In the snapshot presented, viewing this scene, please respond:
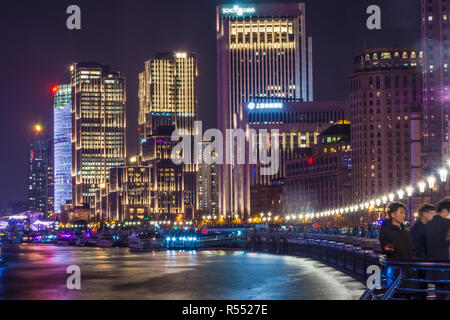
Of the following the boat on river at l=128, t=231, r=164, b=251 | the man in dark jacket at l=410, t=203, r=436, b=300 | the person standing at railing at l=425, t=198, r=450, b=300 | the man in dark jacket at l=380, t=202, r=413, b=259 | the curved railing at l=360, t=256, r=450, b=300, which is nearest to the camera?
the curved railing at l=360, t=256, r=450, b=300

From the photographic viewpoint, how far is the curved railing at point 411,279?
1412 centimetres

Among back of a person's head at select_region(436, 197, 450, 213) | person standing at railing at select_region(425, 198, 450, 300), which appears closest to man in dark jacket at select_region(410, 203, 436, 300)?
person standing at railing at select_region(425, 198, 450, 300)

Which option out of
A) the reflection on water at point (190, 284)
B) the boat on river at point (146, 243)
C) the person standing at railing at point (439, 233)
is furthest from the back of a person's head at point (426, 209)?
the boat on river at point (146, 243)

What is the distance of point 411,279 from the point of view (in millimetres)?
14500

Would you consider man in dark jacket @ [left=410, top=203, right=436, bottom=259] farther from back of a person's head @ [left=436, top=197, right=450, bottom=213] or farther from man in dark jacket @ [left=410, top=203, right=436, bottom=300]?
back of a person's head @ [left=436, top=197, right=450, bottom=213]

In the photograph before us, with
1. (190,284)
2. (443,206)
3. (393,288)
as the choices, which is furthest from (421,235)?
(190,284)

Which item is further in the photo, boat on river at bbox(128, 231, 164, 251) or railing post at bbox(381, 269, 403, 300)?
boat on river at bbox(128, 231, 164, 251)

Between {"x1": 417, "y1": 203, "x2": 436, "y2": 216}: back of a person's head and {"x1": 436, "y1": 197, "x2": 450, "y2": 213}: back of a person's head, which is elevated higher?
{"x1": 436, "y1": 197, "x2": 450, "y2": 213}: back of a person's head

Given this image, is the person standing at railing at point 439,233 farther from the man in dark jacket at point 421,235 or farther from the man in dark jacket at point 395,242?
the man in dark jacket at point 395,242

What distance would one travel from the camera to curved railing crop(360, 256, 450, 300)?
1412cm

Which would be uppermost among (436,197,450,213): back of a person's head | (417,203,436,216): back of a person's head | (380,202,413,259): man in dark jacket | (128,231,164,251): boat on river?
(436,197,450,213): back of a person's head

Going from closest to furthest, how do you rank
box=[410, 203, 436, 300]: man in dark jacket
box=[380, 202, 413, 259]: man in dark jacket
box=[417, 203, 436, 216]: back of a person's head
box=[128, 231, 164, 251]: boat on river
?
box=[380, 202, 413, 259]: man in dark jacket
box=[410, 203, 436, 300]: man in dark jacket
box=[417, 203, 436, 216]: back of a person's head
box=[128, 231, 164, 251]: boat on river

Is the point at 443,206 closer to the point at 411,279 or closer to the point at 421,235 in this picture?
the point at 421,235
